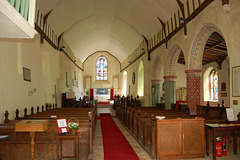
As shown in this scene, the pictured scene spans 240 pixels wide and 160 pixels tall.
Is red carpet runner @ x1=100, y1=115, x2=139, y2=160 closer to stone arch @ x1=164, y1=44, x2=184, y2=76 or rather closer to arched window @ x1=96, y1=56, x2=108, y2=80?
stone arch @ x1=164, y1=44, x2=184, y2=76

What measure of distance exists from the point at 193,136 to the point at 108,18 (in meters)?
12.1

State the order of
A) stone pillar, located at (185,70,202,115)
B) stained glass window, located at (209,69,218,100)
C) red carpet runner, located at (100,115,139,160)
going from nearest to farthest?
red carpet runner, located at (100,115,139,160)
stone pillar, located at (185,70,202,115)
stained glass window, located at (209,69,218,100)

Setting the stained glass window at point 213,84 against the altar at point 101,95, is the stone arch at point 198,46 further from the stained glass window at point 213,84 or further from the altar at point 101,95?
the altar at point 101,95

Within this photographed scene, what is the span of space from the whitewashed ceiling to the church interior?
73 mm

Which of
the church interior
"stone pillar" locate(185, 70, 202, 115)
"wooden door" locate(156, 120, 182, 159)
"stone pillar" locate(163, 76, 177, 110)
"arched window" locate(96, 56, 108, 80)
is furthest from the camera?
"arched window" locate(96, 56, 108, 80)

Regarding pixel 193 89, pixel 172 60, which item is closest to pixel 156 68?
pixel 172 60

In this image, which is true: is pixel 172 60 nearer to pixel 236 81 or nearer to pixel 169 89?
pixel 169 89

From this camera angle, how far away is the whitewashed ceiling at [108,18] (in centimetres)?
1052

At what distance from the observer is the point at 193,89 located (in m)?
9.04

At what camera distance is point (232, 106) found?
5.88m

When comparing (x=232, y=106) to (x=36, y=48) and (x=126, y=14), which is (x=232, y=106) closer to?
(x=36, y=48)

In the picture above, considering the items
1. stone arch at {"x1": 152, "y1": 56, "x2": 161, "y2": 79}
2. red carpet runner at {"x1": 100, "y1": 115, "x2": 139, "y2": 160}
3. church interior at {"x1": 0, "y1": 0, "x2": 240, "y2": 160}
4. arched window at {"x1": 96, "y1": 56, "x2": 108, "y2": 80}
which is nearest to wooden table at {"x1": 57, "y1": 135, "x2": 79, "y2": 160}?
church interior at {"x1": 0, "y1": 0, "x2": 240, "y2": 160}

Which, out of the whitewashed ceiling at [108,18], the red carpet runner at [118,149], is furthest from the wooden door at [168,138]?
the whitewashed ceiling at [108,18]

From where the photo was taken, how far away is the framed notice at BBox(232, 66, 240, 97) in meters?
5.62
